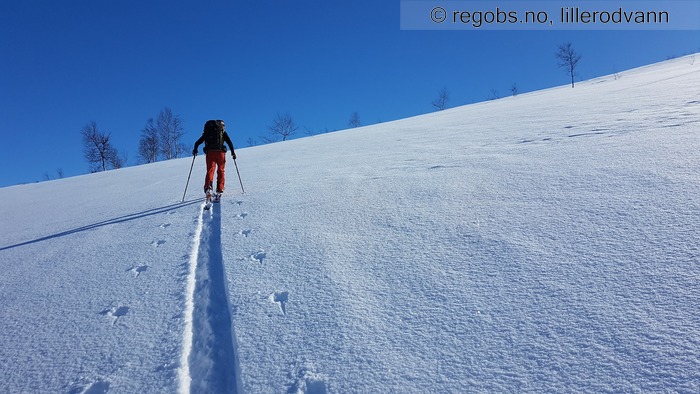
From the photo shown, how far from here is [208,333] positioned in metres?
2.48

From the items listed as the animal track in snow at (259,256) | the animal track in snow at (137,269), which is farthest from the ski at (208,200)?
the animal track in snow at (259,256)

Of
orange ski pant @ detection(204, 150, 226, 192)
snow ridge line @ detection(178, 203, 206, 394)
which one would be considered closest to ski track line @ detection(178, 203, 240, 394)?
snow ridge line @ detection(178, 203, 206, 394)

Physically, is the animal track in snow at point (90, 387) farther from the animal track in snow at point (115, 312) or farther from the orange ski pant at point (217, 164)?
the orange ski pant at point (217, 164)

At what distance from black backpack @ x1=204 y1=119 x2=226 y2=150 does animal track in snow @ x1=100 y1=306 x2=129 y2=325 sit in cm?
418

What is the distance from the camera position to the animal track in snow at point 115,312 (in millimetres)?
2734

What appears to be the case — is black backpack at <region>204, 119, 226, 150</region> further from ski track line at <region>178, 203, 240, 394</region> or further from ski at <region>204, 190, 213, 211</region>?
ski track line at <region>178, 203, 240, 394</region>

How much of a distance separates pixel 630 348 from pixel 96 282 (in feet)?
13.8

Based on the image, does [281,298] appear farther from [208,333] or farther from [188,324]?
[188,324]

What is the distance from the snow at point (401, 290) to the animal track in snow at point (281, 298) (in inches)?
0.7

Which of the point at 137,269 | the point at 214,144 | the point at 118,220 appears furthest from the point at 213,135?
the point at 137,269

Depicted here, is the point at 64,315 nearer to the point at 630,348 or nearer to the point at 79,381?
the point at 79,381

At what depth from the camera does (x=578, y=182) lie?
3.97m

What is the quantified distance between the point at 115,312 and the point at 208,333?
93cm

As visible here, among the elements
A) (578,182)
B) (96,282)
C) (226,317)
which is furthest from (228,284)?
(578,182)
